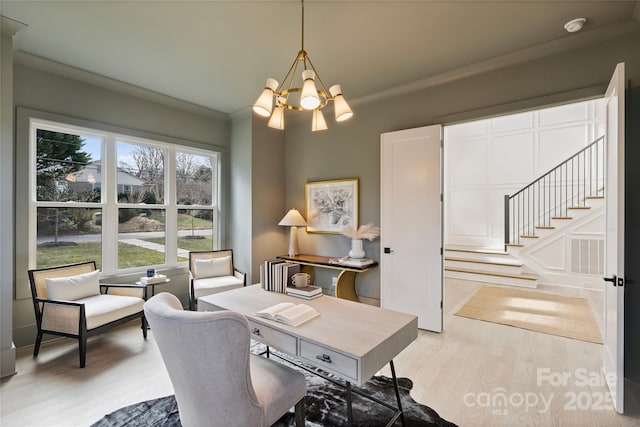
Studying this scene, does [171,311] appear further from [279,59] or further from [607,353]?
[607,353]

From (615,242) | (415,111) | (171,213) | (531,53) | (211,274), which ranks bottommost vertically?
(211,274)

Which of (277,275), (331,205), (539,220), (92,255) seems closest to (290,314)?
(277,275)

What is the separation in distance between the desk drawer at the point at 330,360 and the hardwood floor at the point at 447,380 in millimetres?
1101

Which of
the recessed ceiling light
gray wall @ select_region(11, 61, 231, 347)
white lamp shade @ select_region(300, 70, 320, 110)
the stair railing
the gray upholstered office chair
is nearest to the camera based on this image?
the gray upholstered office chair

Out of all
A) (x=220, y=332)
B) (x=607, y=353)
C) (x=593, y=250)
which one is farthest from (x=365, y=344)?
(x=593, y=250)

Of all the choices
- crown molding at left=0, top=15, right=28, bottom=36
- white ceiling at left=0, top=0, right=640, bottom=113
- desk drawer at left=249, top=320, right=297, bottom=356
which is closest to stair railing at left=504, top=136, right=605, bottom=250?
white ceiling at left=0, top=0, right=640, bottom=113

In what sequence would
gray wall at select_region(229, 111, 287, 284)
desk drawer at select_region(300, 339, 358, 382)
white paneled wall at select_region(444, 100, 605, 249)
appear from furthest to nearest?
white paneled wall at select_region(444, 100, 605, 249), gray wall at select_region(229, 111, 287, 284), desk drawer at select_region(300, 339, 358, 382)

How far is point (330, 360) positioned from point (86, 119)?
3.77m

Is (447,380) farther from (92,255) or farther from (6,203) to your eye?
(92,255)

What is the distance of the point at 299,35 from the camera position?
8.59ft

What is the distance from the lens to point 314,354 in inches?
60.5

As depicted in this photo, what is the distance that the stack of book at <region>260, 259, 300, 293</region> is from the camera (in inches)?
94.9

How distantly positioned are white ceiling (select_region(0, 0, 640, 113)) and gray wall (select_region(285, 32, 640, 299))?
0.14m

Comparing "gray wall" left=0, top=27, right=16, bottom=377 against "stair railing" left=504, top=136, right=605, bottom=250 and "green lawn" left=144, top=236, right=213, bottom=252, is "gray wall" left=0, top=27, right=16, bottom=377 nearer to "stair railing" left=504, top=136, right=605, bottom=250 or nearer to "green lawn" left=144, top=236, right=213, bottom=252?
"green lawn" left=144, top=236, right=213, bottom=252
